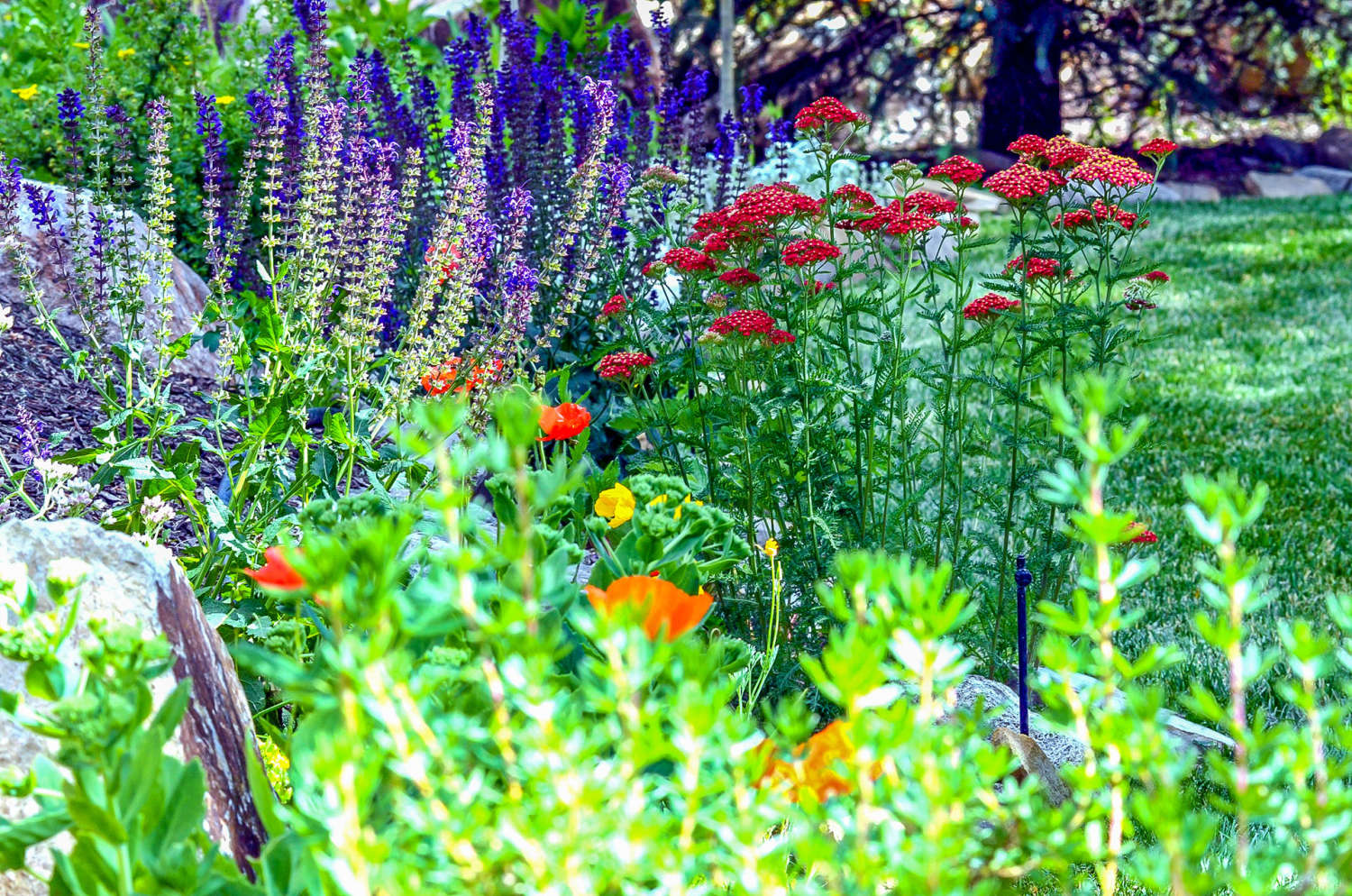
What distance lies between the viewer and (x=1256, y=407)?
5.52m

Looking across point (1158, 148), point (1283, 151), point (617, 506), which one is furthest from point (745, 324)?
point (1283, 151)

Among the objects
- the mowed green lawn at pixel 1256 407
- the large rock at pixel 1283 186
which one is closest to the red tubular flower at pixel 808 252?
the mowed green lawn at pixel 1256 407

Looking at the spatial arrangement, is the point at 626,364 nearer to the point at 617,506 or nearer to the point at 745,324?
the point at 745,324

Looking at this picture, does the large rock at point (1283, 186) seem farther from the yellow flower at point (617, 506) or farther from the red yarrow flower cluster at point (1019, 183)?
the yellow flower at point (617, 506)

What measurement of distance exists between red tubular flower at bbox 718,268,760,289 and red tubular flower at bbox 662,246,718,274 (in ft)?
0.15

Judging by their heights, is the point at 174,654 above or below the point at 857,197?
below

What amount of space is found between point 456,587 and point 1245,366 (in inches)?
238

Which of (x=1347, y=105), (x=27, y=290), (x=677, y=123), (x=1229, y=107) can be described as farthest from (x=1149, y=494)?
(x=1347, y=105)

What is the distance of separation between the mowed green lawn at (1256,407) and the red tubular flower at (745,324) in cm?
87

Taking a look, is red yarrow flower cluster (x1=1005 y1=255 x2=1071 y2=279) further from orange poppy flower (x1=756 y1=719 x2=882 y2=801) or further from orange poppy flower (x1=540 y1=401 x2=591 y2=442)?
orange poppy flower (x1=756 y1=719 x2=882 y2=801)

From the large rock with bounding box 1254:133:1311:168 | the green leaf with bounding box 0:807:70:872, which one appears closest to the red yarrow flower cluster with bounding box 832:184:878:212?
the green leaf with bounding box 0:807:70:872

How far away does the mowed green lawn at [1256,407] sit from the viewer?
3.57m

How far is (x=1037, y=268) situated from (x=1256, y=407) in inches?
133

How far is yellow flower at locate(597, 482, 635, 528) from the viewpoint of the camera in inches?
80.8
